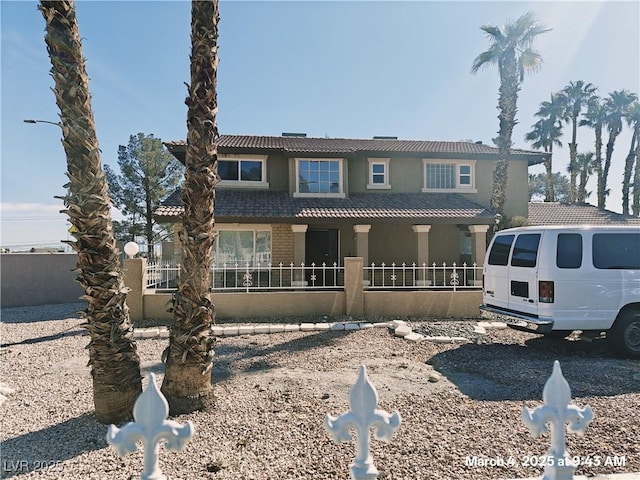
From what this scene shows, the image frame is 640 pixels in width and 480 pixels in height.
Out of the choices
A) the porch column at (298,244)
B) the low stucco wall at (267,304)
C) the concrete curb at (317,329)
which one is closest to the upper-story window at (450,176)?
the porch column at (298,244)

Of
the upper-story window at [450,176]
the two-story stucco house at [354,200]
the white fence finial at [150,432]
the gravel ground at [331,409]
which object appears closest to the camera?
the white fence finial at [150,432]

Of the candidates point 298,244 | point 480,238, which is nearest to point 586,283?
point 480,238

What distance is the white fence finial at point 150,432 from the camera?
5.93 feet

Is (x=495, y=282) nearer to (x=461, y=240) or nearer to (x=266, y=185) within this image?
(x=461, y=240)

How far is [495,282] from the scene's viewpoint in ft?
25.0

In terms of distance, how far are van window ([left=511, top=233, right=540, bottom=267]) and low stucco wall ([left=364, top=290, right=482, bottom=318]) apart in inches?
129

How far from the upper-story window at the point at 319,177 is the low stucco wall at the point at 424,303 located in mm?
6813

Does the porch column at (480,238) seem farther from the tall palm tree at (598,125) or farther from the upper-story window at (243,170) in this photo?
the tall palm tree at (598,125)

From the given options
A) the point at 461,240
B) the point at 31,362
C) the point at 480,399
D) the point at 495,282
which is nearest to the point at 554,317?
the point at 495,282

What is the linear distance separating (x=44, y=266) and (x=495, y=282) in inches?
600

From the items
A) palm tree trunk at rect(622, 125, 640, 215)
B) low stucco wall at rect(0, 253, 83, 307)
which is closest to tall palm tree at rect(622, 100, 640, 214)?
palm tree trunk at rect(622, 125, 640, 215)

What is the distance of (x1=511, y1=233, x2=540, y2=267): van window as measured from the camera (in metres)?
6.73

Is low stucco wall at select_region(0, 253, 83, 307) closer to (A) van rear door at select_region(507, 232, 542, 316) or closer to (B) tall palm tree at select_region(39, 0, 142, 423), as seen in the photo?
(B) tall palm tree at select_region(39, 0, 142, 423)

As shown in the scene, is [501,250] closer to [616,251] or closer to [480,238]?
[616,251]
